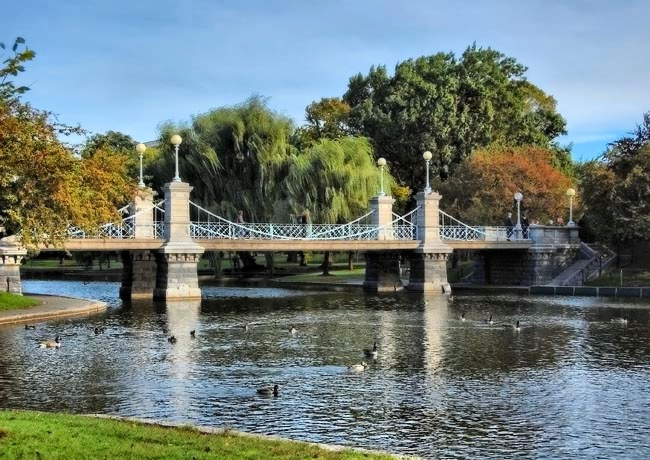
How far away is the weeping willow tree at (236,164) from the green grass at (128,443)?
131ft

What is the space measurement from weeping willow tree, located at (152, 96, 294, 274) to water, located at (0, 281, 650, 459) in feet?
62.4

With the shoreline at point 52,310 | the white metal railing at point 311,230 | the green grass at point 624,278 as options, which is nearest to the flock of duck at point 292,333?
the shoreline at point 52,310

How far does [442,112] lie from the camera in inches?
2525

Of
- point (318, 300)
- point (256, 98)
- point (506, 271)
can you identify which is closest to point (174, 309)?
point (318, 300)

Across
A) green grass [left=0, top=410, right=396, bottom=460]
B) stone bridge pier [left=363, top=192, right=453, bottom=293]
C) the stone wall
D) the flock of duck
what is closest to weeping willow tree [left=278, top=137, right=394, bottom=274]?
stone bridge pier [left=363, top=192, right=453, bottom=293]

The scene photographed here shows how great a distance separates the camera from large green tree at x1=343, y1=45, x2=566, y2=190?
Answer: 64688 millimetres

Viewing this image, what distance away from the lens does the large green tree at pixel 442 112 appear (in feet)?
212

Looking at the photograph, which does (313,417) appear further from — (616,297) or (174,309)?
(616,297)

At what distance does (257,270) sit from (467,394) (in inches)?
1892

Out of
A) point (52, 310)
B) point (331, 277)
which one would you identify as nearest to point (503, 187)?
point (331, 277)

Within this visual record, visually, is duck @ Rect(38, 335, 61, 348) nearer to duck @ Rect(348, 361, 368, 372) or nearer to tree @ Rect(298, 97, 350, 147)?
duck @ Rect(348, 361, 368, 372)

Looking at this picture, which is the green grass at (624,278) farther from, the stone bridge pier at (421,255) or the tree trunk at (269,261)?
the tree trunk at (269,261)

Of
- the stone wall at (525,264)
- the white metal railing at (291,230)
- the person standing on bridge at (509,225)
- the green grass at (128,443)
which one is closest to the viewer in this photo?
Result: the green grass at (128,443)

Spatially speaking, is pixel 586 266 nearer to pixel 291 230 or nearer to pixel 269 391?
pixel 291 230
